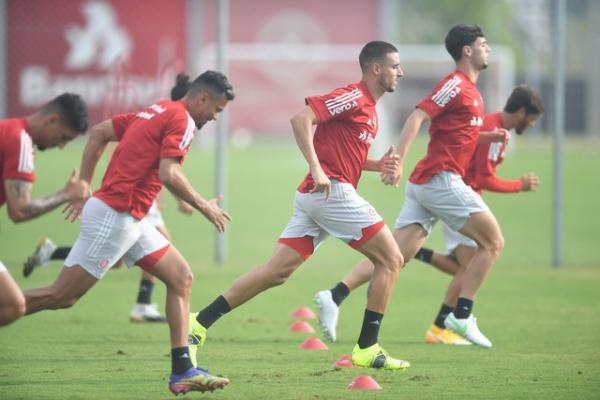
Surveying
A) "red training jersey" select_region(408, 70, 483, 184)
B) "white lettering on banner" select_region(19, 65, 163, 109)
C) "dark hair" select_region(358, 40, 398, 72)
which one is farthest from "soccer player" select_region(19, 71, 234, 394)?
"white lettering on banner" select_region(19, 65, 163, 109)

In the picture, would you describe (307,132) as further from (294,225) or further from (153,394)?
(153,394)

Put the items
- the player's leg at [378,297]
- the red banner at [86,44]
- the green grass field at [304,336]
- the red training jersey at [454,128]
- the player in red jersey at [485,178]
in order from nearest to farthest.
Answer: the green grass field at [304,336], the player's leg at [378,297], the red training jersey at [454,128], the player in red jersey at [485,178], the red banner at [86,44]

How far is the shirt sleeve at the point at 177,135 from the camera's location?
763cm

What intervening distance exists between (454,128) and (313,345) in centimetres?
230

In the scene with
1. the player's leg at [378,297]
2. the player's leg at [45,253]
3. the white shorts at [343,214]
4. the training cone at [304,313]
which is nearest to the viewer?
the player's leg at [378,297]

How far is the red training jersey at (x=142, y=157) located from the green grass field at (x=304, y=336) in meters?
1.34

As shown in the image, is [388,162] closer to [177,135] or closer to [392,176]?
[392,176]

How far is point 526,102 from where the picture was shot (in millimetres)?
11023

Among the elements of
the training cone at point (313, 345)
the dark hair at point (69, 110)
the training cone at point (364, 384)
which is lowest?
the training cone at point (313, 345)

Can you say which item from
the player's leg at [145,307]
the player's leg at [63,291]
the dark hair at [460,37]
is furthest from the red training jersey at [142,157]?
the player's leg at [145,307]

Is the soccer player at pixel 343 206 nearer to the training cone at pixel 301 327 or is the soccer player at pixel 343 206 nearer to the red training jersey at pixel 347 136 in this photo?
the red training jersey at pixel 347 136

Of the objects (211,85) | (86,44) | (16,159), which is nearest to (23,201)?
(16,159)

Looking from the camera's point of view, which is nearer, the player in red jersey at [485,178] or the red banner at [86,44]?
the player in red jersey at [485,178]

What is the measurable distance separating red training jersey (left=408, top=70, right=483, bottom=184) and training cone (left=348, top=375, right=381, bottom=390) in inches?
106
